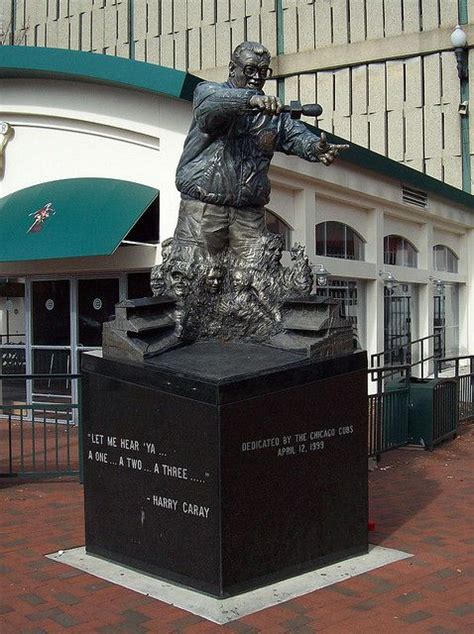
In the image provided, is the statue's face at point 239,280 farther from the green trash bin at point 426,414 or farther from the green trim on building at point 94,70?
the green trim on building at point 94,70

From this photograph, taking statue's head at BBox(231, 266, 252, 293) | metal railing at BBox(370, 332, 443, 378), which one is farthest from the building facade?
statue's head at BBox(231, 266, 252, 293)

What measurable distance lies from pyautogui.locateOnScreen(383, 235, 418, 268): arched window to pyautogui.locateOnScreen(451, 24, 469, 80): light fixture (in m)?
8.09

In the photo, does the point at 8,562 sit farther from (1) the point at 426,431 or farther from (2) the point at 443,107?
(2) the point at 443,107

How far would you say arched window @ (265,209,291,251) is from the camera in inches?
577

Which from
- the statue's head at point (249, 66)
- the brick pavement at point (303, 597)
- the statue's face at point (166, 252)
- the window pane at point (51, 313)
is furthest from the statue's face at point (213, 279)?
the window pane at point (51, 313)

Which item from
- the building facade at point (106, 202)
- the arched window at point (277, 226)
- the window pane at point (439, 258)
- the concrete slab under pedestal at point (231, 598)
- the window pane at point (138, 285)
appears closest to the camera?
the concrete slab under pedestal at point (231, 598)

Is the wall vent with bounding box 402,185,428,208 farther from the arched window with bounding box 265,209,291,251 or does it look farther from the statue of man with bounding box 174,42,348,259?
the statue of man with bounding box 174,42,348,259

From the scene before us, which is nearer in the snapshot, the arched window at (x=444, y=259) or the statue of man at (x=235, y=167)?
the statue of man at (x=235, y=167)

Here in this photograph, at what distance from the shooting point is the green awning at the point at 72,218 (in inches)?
476

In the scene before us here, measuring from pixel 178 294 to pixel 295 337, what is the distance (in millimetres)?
893

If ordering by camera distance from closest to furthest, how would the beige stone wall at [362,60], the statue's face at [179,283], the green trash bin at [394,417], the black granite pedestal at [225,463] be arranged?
the black granite pedestal at [225,463] → the statue's face at [179,283] → the green trash bin at [394,417] → the beige stone wall at [362,60]

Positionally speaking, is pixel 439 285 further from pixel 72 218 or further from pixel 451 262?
pixel 72 218

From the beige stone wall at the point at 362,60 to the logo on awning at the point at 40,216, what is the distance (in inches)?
639

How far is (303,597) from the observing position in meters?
5.39
